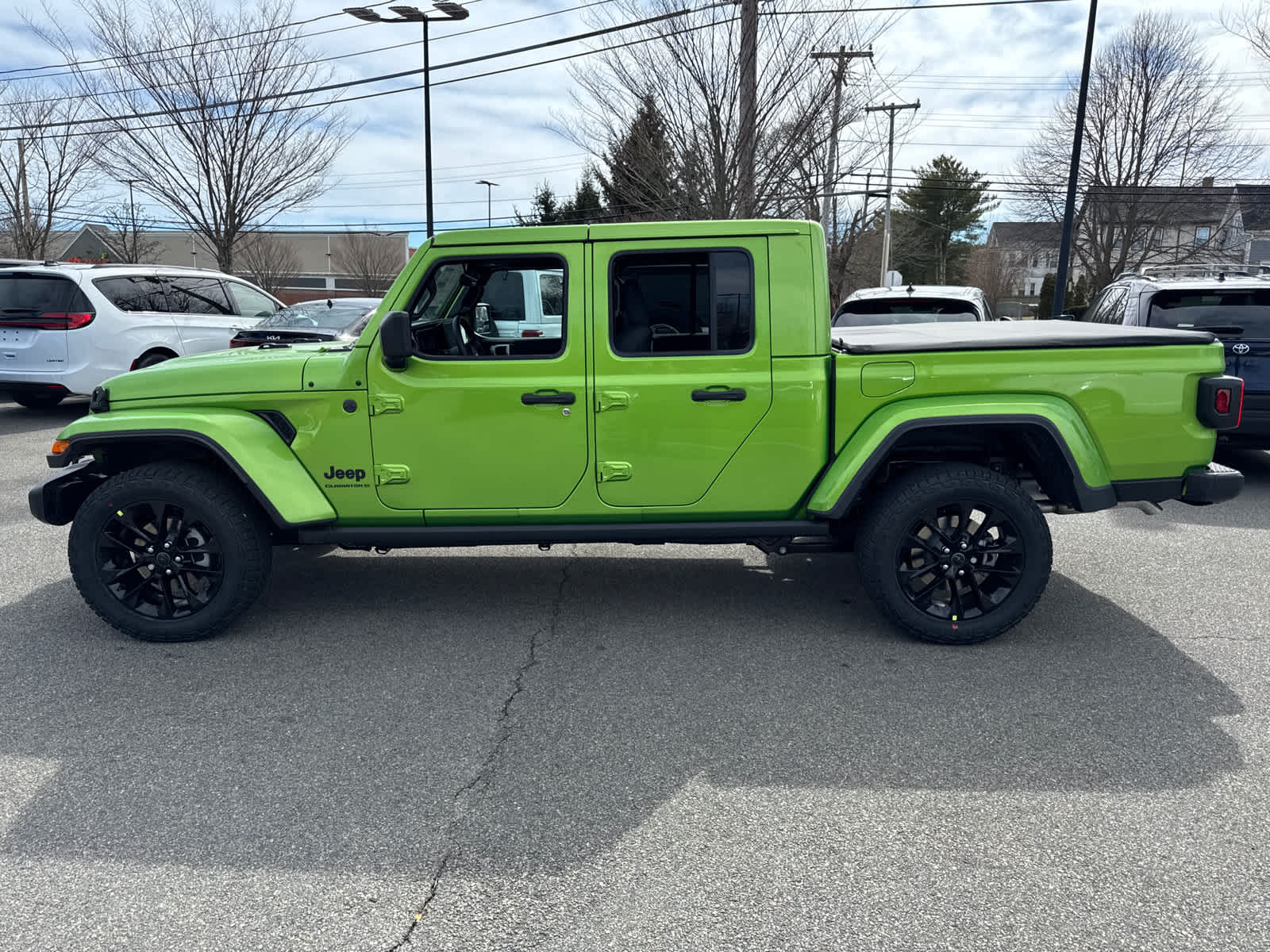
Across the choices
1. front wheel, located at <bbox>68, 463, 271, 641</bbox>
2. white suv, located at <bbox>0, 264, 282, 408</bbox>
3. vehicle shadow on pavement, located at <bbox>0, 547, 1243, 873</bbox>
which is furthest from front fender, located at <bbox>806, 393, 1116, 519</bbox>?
white suv, located at <bbox>0, 264, 282, 408</bbox>

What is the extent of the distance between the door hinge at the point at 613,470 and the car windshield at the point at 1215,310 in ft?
17.7

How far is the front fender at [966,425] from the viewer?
4.43 meters

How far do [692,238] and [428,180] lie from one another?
20640 millimetres

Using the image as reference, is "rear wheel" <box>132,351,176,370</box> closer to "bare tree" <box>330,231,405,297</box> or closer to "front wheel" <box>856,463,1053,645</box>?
"front wheel" <box>856,463,1053,645</box>

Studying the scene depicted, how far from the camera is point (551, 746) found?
12.0 ft

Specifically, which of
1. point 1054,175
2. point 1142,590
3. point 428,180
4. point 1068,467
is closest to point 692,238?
point 1068,467

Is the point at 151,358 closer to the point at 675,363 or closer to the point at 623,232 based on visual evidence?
the point at 623,232

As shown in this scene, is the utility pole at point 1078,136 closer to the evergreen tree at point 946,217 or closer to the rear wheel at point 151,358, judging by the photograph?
the rear wheel at point 151,358

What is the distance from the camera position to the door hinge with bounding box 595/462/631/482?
Result: 15.1 ft

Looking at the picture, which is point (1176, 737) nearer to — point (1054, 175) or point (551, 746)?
point (551, 746)

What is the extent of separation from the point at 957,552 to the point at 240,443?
3.33 metres

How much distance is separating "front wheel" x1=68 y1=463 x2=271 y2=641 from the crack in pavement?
53.0 inches

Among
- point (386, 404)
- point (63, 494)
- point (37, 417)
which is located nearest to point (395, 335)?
point (386, 404)

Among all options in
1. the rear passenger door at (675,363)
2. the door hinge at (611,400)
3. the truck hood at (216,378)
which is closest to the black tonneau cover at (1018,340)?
the rear passenger door at (675,363)
